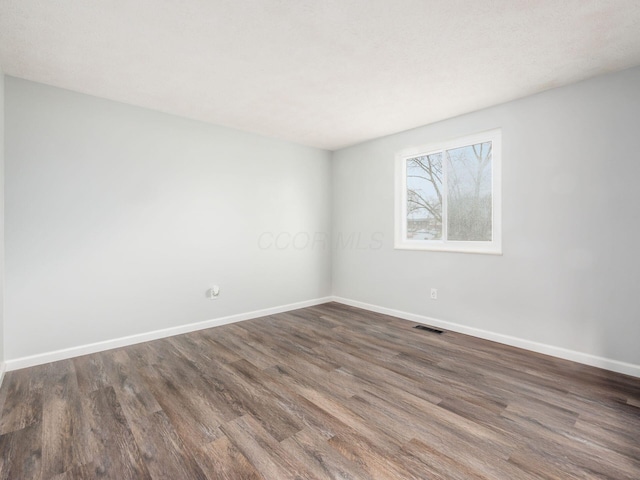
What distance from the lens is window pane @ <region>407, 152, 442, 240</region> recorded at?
12.8 ft

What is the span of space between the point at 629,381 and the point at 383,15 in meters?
3.18

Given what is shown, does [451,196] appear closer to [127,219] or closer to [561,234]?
[561,234]

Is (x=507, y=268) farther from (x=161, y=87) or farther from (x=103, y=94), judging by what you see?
(x=103, y=94)

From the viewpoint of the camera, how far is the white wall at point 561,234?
253cm

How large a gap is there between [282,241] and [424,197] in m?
2.04

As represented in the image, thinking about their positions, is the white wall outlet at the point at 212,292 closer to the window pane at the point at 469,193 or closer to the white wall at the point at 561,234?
the white wall at the point at 561,234

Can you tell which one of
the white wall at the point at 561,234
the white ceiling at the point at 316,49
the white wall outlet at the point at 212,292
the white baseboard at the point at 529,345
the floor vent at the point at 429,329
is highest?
the white ceiling at the point at 316,49

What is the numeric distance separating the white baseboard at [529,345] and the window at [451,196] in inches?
34.3

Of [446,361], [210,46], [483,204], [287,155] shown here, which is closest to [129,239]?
[210,46]

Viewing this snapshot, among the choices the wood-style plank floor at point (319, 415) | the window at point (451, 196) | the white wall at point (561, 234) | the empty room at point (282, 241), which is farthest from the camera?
the window at point (451, 196)

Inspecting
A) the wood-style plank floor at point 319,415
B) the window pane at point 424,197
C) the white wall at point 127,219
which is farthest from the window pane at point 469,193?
the white wall at point 127,219

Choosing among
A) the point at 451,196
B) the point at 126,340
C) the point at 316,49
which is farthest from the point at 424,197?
the point at 126,340

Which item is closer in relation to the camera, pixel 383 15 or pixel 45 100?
pixel 383 15

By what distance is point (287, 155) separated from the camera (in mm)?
4590
